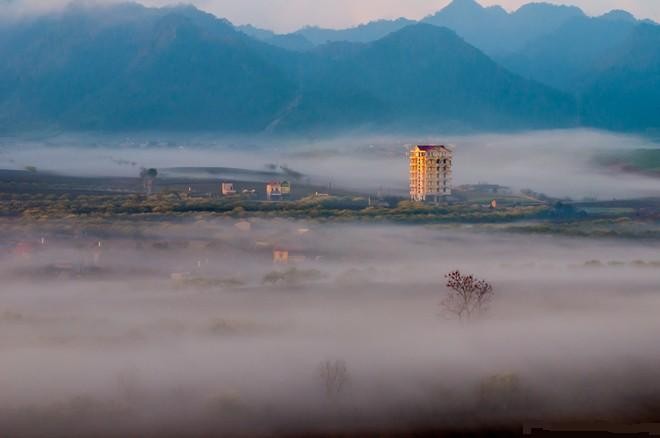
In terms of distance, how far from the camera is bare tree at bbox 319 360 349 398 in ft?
142

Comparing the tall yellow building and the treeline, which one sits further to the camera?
the tall yellow building

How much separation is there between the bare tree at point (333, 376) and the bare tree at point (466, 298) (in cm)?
1026

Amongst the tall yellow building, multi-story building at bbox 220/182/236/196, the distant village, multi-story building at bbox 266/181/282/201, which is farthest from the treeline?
multi-story building at bbox 220/182/236/196

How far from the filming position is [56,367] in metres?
47.8

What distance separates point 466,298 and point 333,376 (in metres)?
15.1

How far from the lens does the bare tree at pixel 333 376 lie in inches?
1700

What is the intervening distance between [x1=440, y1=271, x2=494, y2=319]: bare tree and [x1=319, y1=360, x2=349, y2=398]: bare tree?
33.6ft

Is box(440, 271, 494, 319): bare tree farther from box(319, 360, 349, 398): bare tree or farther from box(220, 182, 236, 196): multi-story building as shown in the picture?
box(220, 182, 236, 196): multi-story building

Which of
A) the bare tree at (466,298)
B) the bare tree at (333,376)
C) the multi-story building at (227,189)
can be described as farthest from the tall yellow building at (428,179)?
the bare tree at (333,376)

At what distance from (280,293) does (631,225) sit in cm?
4702

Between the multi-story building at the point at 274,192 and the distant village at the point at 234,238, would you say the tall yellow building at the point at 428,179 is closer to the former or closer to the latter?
the distant village at the point at 234,238

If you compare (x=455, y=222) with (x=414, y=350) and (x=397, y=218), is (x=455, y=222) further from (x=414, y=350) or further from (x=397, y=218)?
(x=414, y=350)

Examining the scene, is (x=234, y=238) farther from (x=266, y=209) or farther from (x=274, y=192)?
(x=274, y=192)

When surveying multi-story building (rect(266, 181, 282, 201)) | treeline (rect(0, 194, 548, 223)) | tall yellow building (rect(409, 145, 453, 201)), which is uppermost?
tall yellow building (rect(409, 145, 453, 201))
